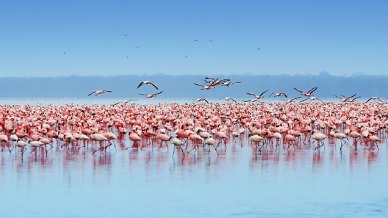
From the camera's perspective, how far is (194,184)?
643 inches

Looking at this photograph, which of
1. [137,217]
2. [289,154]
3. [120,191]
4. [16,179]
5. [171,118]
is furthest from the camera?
[171,118]

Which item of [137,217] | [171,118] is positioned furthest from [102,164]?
[171,118]

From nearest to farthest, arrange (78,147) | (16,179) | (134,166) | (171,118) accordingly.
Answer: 1. (16,179)
2. (134,166)
3. (78,147)
4. (171,118)

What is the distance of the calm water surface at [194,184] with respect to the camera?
13602mm

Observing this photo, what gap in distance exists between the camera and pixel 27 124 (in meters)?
28.0

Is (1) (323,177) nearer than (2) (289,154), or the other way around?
(1) (323,177)

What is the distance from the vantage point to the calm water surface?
1360 cm

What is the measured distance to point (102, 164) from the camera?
1961cm

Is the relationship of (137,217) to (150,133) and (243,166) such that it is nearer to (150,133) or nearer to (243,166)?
(243,166)

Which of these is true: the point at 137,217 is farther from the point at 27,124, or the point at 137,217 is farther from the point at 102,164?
the point at 27,124

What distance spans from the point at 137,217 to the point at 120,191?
97.6 inches

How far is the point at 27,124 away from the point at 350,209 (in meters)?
16.4

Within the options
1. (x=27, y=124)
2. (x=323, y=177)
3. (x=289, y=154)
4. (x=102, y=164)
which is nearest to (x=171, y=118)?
(x=27, y=124)

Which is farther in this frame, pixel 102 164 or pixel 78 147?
pixel 78 147
